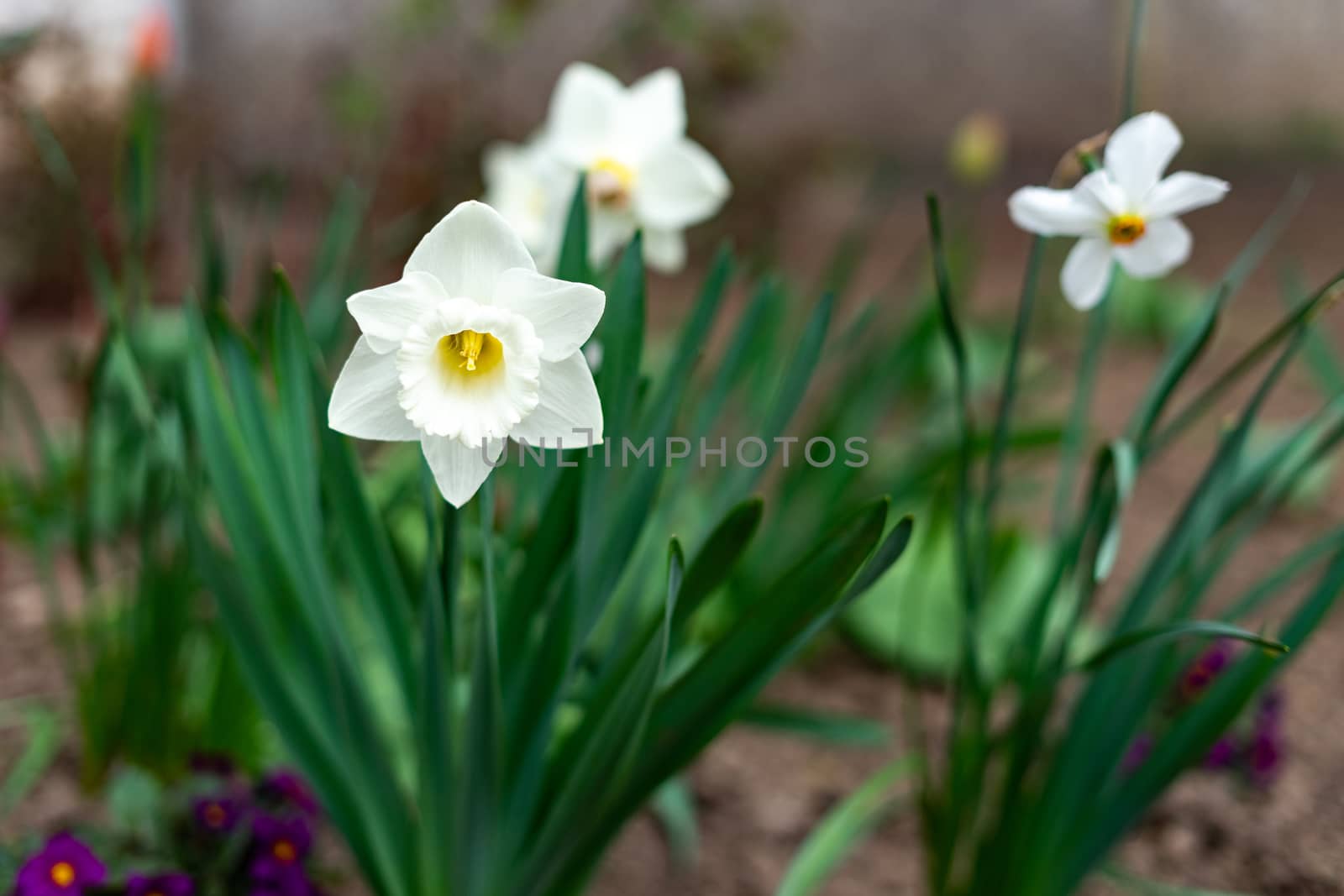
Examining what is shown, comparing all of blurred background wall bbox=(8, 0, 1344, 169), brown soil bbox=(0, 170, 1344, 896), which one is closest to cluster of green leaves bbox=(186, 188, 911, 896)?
brown soil bbox=(0, 170, 1344, 896)

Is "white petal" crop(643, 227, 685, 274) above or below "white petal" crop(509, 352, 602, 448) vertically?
above

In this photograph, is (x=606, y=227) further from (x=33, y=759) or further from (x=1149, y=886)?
(x=33, y=759)

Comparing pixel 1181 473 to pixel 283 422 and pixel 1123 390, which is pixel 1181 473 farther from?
pixel 283 422

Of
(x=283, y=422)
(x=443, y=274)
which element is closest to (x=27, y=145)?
(x=283, y=422)

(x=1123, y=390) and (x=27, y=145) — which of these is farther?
(x=27, y=145)

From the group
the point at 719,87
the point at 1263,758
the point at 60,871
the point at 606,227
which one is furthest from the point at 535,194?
the point at 719,87

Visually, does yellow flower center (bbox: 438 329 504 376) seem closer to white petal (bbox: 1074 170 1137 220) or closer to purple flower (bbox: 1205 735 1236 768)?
white petal (bbox: 1074 170 1137 220)
